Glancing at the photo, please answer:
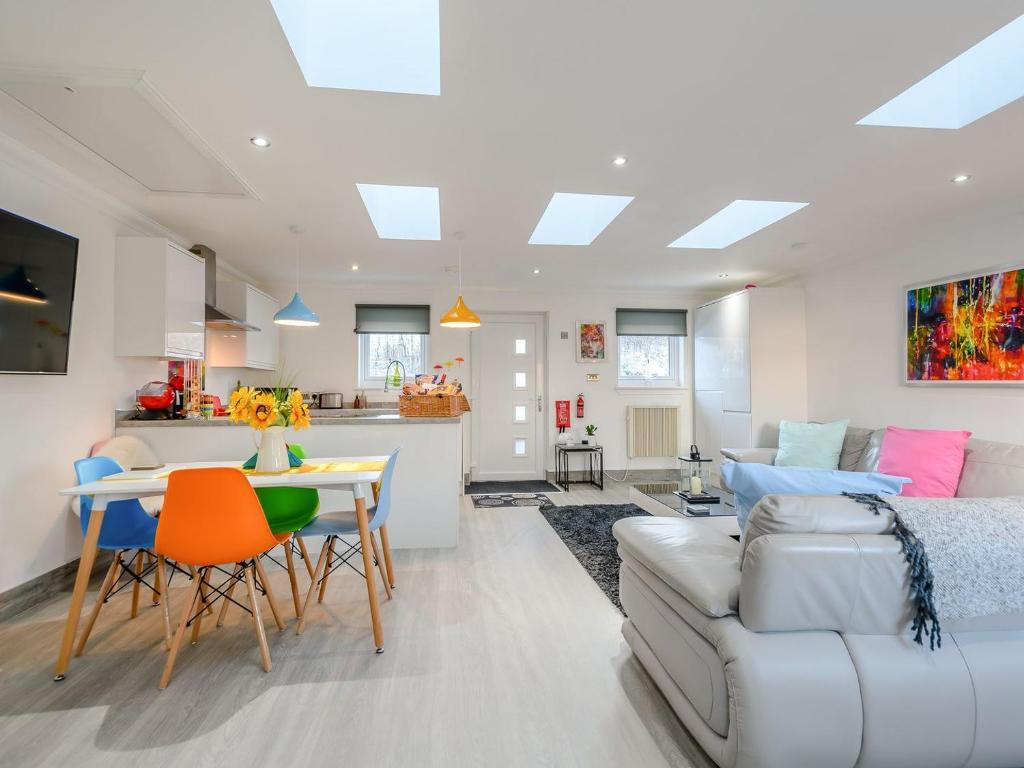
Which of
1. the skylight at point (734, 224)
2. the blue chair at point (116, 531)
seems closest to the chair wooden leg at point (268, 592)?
the blue chair at point (116, 531)

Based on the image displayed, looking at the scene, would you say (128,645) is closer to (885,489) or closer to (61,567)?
(61,567)

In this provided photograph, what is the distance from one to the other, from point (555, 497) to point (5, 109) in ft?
15.8

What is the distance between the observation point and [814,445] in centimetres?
441

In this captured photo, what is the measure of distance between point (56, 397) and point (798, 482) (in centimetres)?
395

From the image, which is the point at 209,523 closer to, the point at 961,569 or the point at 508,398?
the point at 961,569

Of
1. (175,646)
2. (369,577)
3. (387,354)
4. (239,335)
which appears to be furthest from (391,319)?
(175,646)

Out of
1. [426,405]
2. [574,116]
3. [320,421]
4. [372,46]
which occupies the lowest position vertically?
[320,421]

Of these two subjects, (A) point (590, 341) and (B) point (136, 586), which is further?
(A) point (590, 341)

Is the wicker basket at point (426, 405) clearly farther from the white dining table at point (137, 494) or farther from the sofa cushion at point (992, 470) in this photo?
the sofa cushion at point (992, 470)

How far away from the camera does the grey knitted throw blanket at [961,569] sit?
137 centimetres

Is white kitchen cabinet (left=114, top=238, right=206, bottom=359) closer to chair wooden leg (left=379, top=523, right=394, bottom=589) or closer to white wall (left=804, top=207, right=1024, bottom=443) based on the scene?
chair wooden leg (left=379, top=523, right=394, bottom=589)

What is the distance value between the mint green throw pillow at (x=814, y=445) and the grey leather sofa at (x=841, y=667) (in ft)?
10.4

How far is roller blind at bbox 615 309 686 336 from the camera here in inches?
253

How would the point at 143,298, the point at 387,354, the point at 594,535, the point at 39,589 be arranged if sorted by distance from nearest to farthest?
the point at 39,589 < the point at 143,298 < the point at 594,535 < the point at 387,354
